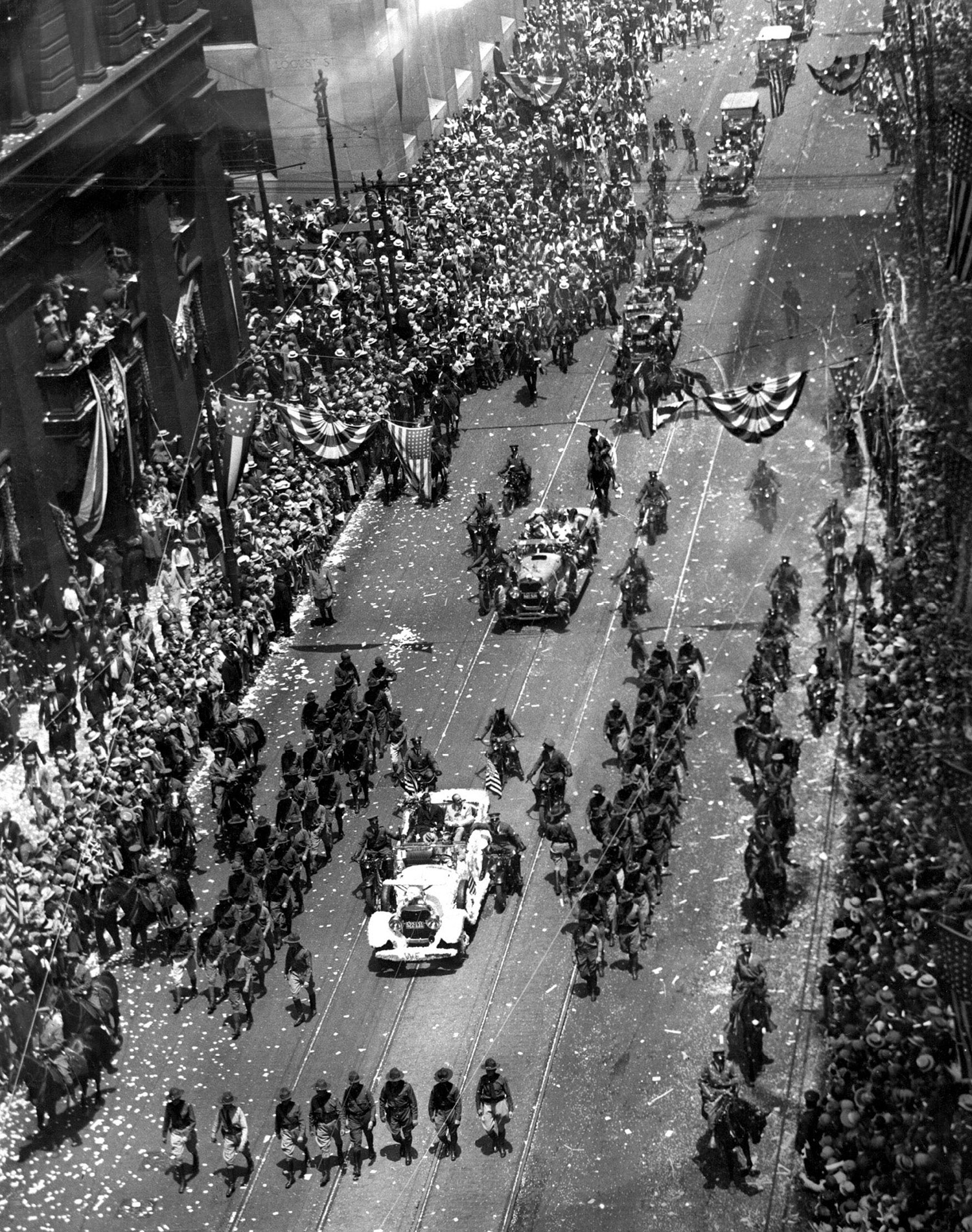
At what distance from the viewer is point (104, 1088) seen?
33281 mm

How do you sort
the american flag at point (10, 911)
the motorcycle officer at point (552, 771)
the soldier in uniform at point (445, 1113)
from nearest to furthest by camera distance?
the soldier in uniform at point (445, 1113), the american flag at point (10, 911), the motorcycle officer at point (552, 771)

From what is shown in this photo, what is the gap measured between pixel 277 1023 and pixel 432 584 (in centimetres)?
1520

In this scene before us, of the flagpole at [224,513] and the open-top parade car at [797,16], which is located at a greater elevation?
the flagpole at [224,513]

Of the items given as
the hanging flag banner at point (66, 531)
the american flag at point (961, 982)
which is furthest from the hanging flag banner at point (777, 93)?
the american flag at point (961, 982)

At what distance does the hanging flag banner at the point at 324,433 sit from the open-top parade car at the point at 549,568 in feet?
14.3

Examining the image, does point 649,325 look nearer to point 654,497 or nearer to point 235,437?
point 654,497

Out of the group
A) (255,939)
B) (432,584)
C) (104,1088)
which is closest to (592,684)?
(432,584)

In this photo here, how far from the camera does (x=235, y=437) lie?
43438 mm

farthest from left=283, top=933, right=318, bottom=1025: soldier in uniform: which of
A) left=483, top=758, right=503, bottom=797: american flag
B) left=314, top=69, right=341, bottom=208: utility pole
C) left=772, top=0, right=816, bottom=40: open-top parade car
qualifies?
left=772, top=0, right=816, bottom=40: open-top parade car

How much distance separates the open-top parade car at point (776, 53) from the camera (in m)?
71.3

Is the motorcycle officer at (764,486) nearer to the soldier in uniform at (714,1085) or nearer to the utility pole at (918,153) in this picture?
the utility pole at (918,153)

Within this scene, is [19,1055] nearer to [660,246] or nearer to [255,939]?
[255,939]

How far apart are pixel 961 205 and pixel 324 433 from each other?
1268 centimetres

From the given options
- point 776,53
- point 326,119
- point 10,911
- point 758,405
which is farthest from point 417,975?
point 776,53
